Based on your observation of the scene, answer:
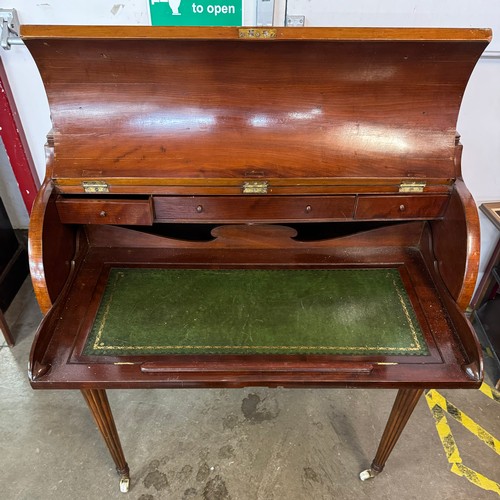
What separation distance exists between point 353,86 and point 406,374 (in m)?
1.01

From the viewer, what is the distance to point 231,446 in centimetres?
214

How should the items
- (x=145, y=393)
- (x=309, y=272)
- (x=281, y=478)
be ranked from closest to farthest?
(x=309, y=272) → (x=281, y=478) → (x=145, y=393)

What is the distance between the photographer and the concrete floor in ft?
6.51

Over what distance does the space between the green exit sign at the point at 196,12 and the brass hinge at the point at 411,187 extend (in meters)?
1.06

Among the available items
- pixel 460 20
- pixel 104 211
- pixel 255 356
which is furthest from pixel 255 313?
pixel 460 20

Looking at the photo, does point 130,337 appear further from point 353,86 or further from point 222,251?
point 353,86

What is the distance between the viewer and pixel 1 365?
250cm

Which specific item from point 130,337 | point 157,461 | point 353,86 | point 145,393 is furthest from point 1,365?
point 353,86

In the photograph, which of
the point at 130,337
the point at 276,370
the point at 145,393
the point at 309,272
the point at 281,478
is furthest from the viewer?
the point at 145,393

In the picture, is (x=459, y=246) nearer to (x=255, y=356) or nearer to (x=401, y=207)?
(x=401, y=207)

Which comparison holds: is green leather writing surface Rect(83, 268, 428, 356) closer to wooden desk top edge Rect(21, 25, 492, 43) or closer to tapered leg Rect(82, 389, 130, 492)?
tapered leg Rect(82, 389, 130, 492)

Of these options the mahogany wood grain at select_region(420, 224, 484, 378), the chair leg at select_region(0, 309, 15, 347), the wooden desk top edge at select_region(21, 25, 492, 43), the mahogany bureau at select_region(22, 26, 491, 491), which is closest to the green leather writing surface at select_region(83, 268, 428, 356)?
the mahogany bureau at select_region(22, 26, 491, 491)

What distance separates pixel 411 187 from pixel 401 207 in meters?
0.09

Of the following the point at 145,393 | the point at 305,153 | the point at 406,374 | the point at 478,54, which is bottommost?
the point at 145,393
